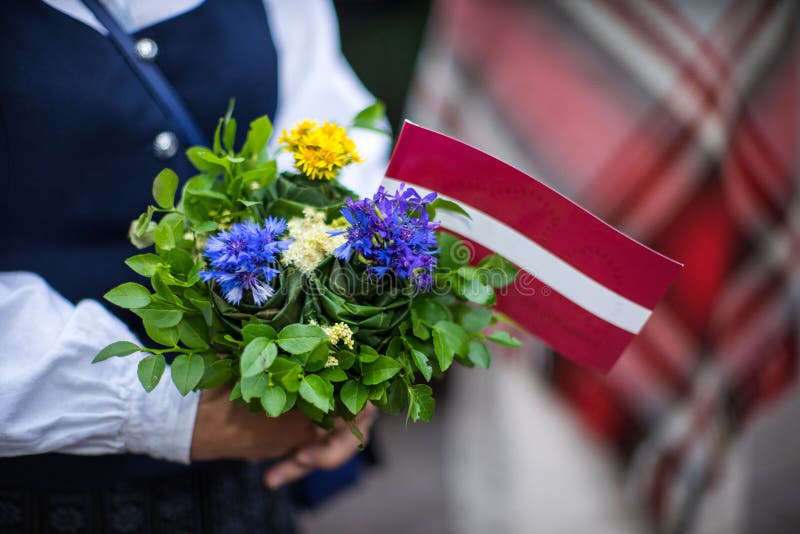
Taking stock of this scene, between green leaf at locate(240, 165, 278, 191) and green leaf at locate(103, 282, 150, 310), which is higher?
green leaf at locate(240, 165, 278, 191)

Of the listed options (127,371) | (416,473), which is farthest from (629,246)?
(416,473)

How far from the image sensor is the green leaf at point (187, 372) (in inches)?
19.4

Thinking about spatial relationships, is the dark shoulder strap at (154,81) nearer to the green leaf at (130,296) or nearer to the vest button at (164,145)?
the vest button at (164,145)

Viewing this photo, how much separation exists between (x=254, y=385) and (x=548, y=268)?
288mm

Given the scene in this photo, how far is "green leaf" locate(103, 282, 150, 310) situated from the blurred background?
0.60m

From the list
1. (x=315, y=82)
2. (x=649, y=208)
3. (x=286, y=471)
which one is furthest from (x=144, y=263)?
(x=649, y=208)

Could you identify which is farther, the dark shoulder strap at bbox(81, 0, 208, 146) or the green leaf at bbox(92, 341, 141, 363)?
the dark shoulder strap at bbox(81, 0, 208, 146)

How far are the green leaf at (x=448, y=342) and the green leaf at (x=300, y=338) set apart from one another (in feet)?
0.34

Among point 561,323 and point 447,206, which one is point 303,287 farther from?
point 561,323

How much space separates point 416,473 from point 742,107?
1.34 metres

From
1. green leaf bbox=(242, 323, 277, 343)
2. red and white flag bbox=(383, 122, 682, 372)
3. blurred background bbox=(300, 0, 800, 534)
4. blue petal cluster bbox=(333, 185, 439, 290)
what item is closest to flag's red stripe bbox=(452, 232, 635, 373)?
red and white flag bbox=(383, 122, 682, 372)

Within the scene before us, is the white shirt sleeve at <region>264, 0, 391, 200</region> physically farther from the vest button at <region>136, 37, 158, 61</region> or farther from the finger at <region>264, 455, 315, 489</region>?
the finger at <region>264, 455, 315, 489</region>

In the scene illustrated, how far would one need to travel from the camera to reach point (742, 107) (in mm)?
961

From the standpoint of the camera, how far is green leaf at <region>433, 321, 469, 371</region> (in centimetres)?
50
